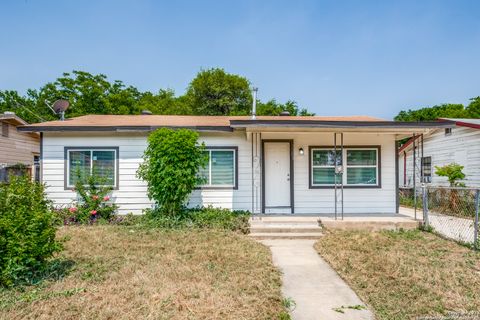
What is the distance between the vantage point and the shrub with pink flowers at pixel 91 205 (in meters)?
7.67

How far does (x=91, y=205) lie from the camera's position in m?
7.77

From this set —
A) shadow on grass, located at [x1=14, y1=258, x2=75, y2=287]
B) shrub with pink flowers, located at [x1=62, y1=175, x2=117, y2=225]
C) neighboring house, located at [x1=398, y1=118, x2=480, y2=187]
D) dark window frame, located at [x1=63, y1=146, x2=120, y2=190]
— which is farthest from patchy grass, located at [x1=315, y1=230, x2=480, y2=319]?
dark window frame, located at [x1=63, y1=146, x2=120, y2=190]

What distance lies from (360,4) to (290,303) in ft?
34.6

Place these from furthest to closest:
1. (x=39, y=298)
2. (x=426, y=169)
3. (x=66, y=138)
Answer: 1. (x=426, y=169)
2. (x=66, y=138)
3. (x=39, y=298)

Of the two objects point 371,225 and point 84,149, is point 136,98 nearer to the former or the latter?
point 84,149

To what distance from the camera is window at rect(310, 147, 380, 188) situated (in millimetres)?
8484

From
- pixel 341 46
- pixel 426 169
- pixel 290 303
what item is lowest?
pixel 290 303

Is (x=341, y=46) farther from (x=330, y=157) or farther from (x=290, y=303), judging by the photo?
(x=290, y=303)

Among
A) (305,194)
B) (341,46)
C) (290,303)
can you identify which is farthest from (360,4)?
(290,303)

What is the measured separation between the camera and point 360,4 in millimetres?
10719

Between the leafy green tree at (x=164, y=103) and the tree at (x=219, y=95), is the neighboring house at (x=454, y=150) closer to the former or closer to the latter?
the tree at (x=219, y=95)

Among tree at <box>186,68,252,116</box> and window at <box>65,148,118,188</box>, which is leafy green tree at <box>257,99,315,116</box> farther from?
window at <box>65,148,118,188</box>

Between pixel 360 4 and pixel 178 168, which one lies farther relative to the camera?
pixel 360 4

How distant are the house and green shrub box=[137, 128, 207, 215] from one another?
70cm
